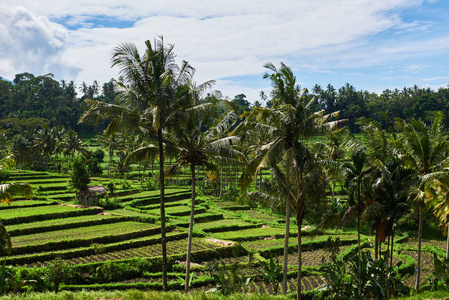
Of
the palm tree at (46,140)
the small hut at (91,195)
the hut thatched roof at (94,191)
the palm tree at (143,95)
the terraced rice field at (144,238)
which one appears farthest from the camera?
the palm tree at (46,140)

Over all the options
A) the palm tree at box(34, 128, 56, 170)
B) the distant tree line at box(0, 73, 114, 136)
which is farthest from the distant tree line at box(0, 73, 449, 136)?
the palm tree at box(34, 128, 56, 170)

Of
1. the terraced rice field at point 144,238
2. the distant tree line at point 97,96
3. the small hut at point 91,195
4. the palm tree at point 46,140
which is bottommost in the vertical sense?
the terraced rice field at point 144,238

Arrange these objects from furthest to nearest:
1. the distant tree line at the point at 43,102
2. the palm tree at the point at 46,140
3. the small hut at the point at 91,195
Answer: the distant tree line at the point at 43,102
the palm tree at the point at 46,140
the small hut at the point at 91,195

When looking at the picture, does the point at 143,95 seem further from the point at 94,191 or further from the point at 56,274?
the point at 94,191

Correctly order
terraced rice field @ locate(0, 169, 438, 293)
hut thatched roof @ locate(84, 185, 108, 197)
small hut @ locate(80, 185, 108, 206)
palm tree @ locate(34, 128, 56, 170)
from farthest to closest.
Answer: palm tree @ locate(34, 128, 56, 170) → hut thatched roof @ locate(84, 185, 108, 197) → small hut @ locate(80, 185, 108, 206) → terraced rice field @ locate(0, 169, 438, 293)

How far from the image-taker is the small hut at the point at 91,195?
32969mm

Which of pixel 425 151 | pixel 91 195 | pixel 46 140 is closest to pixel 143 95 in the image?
pixel 425 151

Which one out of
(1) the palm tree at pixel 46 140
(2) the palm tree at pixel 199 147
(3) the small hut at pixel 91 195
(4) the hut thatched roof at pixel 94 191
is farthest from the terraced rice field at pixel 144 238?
(1) the palm tree at pixel 46 140

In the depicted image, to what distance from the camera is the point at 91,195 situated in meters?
33.3

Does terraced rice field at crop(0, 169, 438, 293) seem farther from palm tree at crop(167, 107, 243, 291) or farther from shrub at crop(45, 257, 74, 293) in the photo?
palm tree at crop(167, 107, 243, 291)

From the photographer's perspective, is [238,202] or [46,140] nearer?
[238,202]

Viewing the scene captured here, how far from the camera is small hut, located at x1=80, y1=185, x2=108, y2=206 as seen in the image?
3297cm

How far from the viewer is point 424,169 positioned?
1692 centimetres

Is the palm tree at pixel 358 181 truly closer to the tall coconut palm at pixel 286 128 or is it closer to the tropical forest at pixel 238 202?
the tropical forest at pixel 238 202
